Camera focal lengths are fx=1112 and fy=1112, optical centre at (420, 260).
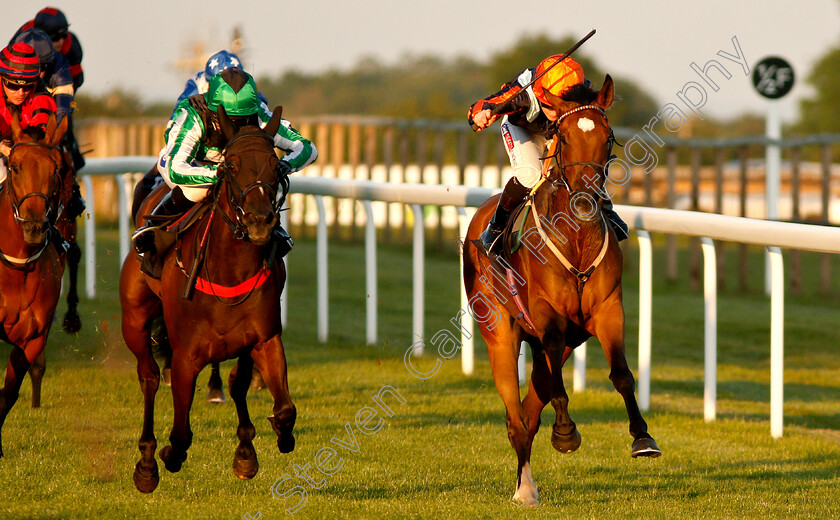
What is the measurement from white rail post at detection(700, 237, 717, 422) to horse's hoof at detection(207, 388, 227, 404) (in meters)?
2.82

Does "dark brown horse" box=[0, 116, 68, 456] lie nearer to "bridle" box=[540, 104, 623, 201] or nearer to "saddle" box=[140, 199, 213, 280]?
"saddle" box=[140, 199, 213, 280]

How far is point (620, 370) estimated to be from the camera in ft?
14.8

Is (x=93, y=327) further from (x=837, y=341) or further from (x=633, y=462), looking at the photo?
(x=837, y=341)

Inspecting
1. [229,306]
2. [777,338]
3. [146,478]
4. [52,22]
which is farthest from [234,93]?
[52,22]

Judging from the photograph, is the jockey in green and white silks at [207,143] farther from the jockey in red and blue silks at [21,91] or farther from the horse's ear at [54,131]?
the jockey in red and blue silks at [21,91]

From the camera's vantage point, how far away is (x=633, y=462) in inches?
217

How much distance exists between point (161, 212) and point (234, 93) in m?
0.89

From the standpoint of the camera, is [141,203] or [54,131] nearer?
[54,131]

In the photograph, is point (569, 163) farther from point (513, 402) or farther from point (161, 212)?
point (161, 212)

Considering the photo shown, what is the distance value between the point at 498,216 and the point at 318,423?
166 cm

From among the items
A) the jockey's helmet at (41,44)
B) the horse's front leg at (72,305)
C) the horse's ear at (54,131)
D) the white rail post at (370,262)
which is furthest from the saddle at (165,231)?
the white rail post at (370,262)

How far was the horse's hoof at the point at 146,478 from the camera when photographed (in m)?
4.67

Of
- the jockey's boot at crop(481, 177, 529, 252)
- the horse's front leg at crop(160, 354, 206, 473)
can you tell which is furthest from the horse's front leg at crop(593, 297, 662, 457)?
the horse's front leg at crop(160, 354, 206, 473)

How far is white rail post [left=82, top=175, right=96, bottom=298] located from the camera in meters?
8.65
